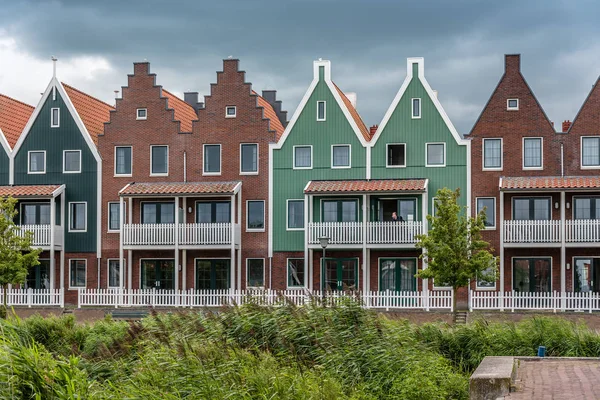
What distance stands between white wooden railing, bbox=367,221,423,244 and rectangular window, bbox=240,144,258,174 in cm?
621

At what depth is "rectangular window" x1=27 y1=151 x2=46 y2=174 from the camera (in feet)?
143

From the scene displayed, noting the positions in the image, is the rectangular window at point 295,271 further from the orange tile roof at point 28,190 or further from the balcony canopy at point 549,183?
the orange tile roof at point 28,190

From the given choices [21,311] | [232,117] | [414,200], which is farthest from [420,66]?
[21,311]

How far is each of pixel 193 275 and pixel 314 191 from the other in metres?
6.99

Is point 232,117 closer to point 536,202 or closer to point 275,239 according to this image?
point 275,239

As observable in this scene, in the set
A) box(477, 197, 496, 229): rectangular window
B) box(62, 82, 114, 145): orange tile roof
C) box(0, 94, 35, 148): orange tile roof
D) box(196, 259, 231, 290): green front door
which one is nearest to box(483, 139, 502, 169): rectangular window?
box(477, 197, 496, 229): rectangular window

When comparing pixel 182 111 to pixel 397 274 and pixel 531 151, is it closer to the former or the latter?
pixel 397 274

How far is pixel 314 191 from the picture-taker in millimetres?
39562

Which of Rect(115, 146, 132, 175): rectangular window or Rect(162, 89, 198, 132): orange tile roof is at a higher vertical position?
Rect(162, 89, 198, 132): orange tile roof

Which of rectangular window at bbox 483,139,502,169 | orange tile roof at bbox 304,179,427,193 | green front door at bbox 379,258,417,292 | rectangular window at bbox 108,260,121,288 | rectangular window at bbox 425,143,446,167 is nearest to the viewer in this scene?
orange tile roof at bbox 304,179,427,193

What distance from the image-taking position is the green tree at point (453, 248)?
35.0 meters

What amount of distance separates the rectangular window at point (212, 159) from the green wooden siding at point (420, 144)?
7.04 m

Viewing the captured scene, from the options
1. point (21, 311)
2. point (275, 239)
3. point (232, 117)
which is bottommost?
point (21, 311)

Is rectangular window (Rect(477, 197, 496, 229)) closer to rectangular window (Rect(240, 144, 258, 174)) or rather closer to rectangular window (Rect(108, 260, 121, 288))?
rectangular window (Rect(240, 144, 258, 174))
